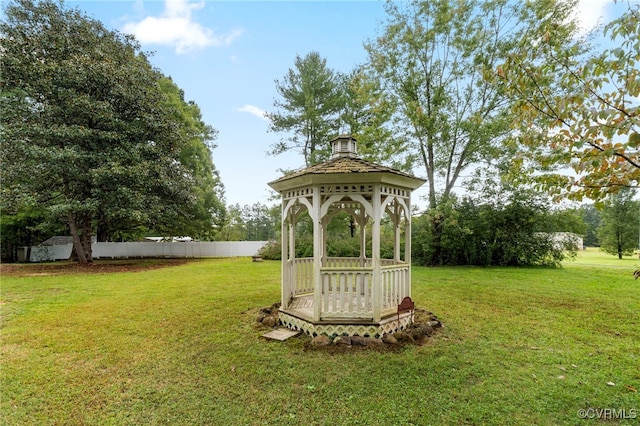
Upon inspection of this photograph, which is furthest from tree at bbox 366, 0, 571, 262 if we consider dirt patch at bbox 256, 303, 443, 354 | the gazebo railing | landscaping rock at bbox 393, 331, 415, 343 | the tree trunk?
the tree trunk

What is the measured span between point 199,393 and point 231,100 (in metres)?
10.0

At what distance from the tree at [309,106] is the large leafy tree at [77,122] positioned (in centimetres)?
706

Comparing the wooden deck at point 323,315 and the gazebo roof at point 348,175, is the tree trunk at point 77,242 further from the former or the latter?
the gazebo roof at point 348,175

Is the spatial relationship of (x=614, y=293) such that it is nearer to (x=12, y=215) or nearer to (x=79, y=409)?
(x=79, y=409)

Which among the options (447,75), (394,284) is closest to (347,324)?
(394,284)

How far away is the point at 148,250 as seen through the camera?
21297 millimetres

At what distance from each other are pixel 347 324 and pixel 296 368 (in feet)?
4.24

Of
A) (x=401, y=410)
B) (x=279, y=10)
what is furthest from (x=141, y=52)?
(x=401, y=410)

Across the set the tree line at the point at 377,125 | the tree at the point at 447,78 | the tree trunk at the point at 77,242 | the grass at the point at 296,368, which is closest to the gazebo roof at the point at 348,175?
the grass at the point at 296,368

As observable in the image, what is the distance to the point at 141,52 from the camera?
1645 centimetres

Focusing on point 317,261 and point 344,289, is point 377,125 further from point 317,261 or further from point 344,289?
point 344,289

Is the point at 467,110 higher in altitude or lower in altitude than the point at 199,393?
higher

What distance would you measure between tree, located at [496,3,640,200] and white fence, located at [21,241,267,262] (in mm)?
22151

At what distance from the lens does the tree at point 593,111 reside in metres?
2.02
